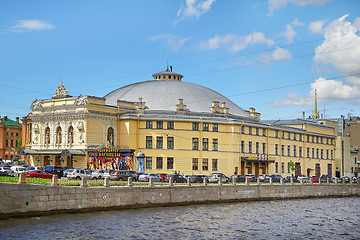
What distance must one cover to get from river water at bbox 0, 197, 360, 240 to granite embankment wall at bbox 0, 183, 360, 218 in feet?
2.87

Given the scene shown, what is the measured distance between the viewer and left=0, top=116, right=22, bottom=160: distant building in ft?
517

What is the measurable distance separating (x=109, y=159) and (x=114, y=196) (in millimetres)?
33645

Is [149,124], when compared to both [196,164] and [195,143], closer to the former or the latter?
[195,143]

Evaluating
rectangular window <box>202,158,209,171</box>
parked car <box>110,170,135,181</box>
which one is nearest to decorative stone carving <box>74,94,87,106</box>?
parked car <box>110,170,135,181</box>

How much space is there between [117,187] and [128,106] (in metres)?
43.3

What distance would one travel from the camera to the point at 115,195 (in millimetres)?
45562

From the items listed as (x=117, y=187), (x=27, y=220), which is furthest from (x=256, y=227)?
(x=27, y=220)

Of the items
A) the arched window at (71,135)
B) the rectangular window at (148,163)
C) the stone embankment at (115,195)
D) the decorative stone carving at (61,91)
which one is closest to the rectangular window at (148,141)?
the rectangular window at (148,163)

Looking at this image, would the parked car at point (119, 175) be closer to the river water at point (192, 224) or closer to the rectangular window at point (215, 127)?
the river water at point (192, 224)

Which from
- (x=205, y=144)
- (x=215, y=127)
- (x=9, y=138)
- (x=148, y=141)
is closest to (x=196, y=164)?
(x=205, y=144)

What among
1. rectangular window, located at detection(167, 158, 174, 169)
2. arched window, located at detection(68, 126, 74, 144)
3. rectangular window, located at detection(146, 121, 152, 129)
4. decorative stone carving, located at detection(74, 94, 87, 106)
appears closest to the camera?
decorative stone carving, located at detection(74, 94, 87, 106)

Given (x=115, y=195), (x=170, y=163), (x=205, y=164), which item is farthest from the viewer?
(x=205, y=164)

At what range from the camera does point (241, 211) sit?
50719mm

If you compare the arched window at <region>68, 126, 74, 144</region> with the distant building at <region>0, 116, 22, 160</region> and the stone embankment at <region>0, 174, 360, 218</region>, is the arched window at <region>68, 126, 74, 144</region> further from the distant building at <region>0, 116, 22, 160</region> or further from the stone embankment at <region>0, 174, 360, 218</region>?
the distant building at <region>0, 116, 22, 160</region>
